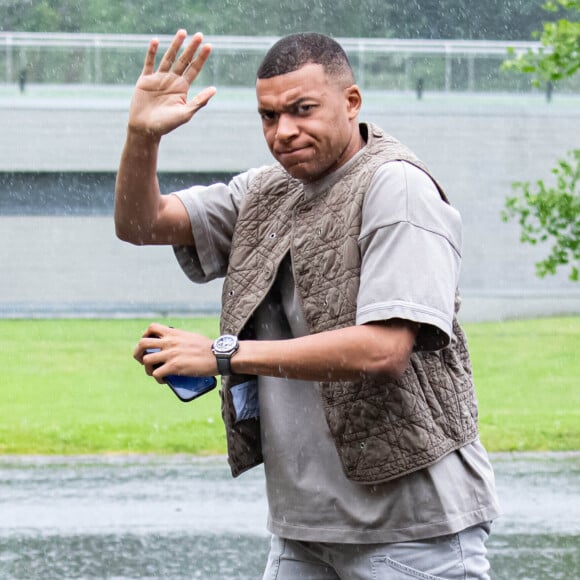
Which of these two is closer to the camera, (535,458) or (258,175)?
(258,175)

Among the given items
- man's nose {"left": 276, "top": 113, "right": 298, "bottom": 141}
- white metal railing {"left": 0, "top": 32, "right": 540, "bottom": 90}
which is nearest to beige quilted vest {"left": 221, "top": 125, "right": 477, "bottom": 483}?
man's nose {"left": 276, "top": 113, "right": 298, "bottom": 141}

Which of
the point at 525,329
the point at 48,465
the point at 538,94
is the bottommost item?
the point at 525,329

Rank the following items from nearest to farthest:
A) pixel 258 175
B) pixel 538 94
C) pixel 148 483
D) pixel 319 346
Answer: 1. pixel 319 346
2. pixel 258 175
3. pixel 148 483
4. pixel 538 94

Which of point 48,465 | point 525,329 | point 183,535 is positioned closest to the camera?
point 183,535

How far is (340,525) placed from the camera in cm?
269

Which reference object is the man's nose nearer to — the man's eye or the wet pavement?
the man's eye

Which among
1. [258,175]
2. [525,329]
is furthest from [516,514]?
[525,329]

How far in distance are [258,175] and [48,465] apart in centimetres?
590

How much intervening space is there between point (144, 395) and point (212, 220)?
30.5 ft

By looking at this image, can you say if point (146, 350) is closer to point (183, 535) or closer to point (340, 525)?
point (340, 525)

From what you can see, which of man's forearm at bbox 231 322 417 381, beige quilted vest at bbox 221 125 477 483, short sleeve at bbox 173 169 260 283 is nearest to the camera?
man's forearm at bbox 231 322 417 381

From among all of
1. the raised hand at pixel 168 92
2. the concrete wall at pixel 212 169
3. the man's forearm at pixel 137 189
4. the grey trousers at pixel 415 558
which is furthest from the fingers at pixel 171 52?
the concrete wall at pixel 212 169

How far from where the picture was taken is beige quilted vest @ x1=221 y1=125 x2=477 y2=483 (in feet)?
8.53

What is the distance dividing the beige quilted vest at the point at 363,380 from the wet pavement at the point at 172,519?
3.39 metres
